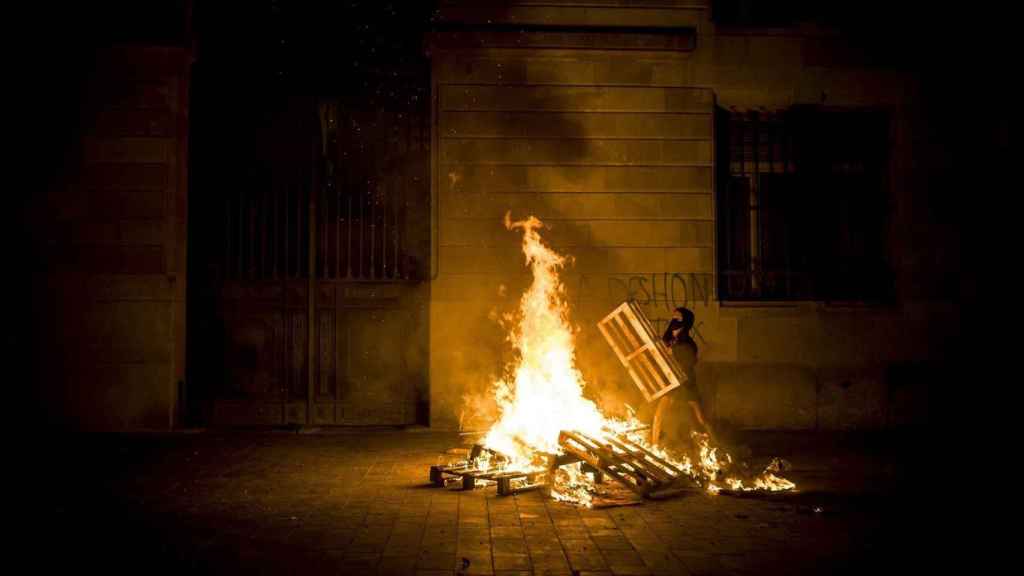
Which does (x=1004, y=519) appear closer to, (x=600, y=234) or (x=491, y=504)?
(x=491, y=504)

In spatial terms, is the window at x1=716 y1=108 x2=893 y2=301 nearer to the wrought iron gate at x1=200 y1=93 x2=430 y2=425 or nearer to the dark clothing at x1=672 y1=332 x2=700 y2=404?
the dark clothing at x1=672 y1=332 x2=700 y2=404

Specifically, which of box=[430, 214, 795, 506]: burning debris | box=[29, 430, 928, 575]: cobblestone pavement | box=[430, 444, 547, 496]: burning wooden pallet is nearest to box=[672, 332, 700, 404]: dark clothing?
box=[430, 214, 795, 506]: burning debris

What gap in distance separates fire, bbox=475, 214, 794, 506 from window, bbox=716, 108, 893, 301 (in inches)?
105

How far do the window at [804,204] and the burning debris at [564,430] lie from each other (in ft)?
9.12

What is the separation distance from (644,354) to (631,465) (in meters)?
1.93

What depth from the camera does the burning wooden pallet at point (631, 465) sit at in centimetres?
691

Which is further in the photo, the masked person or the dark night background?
the dark night background

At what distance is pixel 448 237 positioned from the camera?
10.5 meters

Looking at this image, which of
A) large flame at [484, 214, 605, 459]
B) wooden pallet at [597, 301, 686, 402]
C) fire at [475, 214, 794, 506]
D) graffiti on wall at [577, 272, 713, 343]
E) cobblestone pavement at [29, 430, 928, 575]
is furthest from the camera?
graffiti on wall at [577, 272, 713, 343]

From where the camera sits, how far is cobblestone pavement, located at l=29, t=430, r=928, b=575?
196 inches

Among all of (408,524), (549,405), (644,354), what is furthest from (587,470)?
(408,524)

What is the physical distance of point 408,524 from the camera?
19.3 ft

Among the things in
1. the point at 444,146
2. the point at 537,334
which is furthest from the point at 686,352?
the point at 444,146

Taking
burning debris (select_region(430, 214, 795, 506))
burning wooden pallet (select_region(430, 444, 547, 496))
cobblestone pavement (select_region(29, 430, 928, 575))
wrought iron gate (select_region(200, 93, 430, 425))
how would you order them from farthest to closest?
wrought iron gate (select_region(200, 93, 430, 425)), burning debris (select_region(430, 214, 795, 506)), burning wooden pallet (select_region(430, 444, 547, 496)), cobblestone pavement (select_region(29, 430, 928, 575))
